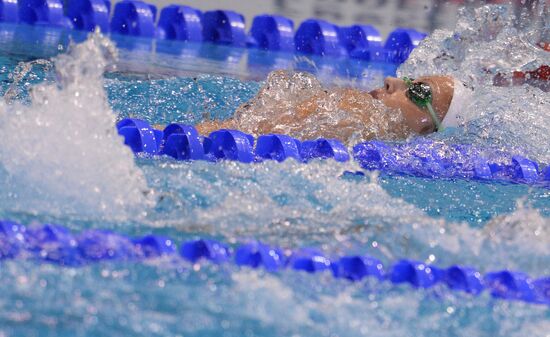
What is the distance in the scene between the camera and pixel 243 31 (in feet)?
19.5

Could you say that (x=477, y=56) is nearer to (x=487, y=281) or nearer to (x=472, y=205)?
(x=472, y=205)

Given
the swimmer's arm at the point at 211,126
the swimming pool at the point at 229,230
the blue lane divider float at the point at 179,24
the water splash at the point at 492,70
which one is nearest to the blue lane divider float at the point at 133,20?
the blue lane divider float at the point at 179,24

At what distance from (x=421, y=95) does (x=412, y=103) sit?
0.04 meters

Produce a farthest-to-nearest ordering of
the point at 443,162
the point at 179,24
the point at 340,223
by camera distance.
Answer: the point at 179,24 → the point at 443,162 → the point at 340,223

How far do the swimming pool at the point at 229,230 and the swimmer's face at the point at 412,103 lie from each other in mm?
274

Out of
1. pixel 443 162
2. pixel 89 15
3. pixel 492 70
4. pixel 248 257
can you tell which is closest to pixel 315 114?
pixel 443 162

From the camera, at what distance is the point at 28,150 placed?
8.05ft

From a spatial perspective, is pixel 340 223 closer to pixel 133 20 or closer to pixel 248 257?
pixel 248 257

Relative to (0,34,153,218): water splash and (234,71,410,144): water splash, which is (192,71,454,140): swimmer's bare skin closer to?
(234,71,410,144): water splash

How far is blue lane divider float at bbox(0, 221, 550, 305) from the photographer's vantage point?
198 centimetres

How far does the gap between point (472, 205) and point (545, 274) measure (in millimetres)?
699

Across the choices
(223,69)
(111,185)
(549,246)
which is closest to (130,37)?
(223,69)

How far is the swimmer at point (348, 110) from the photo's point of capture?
3398 millimetres

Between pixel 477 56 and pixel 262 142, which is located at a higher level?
pixel 477 56
